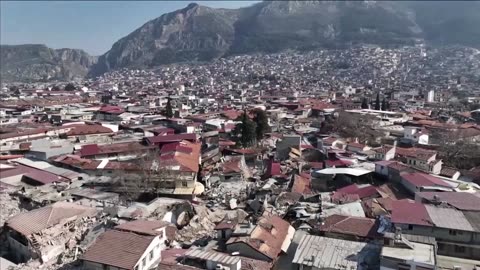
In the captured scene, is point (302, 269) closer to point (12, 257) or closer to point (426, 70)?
point (12, 257)

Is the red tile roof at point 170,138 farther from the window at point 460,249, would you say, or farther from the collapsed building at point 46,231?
the window at point 460,249

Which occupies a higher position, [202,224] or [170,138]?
[170,138]

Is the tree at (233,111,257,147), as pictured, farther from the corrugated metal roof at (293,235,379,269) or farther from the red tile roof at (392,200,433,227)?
the corrugated metal roof at (293,235,379,269)

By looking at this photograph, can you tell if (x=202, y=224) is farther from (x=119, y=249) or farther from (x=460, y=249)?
(x=460, y=249)

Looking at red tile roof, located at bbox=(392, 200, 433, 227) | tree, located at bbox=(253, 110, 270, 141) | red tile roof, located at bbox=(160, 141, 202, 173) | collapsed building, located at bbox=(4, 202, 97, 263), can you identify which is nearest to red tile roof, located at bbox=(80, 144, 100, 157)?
red tile roof, located at bbox=(160, 141, 202, 173)

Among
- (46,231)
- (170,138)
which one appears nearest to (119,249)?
(46,231)

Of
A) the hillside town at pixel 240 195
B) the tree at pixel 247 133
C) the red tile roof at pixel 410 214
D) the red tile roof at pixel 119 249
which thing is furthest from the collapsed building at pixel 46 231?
the tree at pixel 247 133
